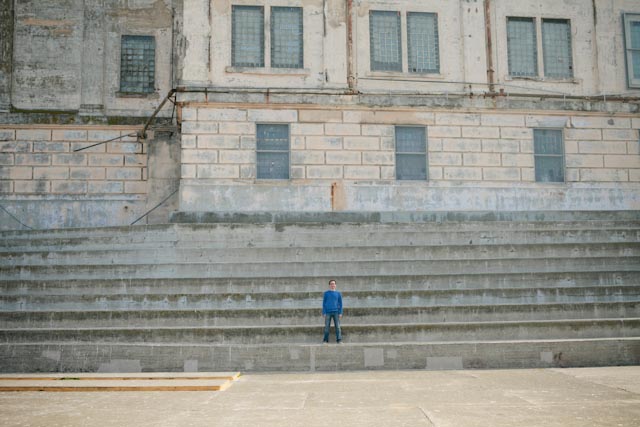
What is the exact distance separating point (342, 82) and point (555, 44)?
7283 mm

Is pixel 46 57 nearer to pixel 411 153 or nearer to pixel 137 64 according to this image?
pixel 137 64

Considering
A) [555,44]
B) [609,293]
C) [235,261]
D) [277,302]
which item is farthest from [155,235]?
[555,44]

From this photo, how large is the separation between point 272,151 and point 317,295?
7033 mm

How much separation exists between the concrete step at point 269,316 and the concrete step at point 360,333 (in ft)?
2.22

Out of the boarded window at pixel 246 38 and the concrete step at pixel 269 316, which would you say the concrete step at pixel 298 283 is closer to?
the concrete step at pixel 269 316

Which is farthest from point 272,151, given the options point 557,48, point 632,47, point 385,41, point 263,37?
point 632,47

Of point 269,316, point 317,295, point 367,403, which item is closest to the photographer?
point 367,403

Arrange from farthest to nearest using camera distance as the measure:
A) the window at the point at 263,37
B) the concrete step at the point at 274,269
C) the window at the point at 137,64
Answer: the window at the point at 137,64 → the window at the point at 263,37 → the concrete step at the point at 274,269

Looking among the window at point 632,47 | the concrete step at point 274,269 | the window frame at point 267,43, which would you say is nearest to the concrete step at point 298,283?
the concrete step at point 274,269

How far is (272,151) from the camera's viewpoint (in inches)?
832

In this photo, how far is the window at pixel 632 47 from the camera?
22.9 m

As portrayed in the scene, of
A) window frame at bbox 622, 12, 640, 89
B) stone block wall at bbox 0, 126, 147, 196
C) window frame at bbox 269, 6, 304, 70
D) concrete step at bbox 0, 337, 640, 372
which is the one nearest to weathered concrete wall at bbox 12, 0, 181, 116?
stone block wall at bbox 0, 126, 147, 196

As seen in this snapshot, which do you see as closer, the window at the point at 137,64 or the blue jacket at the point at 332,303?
the blue jacket at the point at 332,303

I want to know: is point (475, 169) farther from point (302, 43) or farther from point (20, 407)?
point (20, 407)
